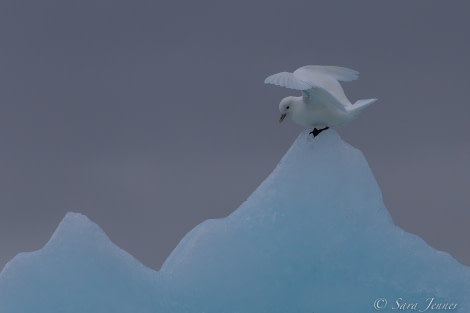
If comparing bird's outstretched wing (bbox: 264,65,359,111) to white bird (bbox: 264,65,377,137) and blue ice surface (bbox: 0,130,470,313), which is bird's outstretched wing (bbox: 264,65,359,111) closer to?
white bird (bbox: 264,65,377,137)

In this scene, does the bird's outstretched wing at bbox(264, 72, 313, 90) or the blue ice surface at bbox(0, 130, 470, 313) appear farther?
the bird's outstretched wing at bbox(264, 72, 313, 90)

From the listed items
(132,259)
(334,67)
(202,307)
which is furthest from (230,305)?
(334,67)

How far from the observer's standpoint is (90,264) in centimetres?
911

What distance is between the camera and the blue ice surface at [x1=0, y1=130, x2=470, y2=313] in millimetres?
9070

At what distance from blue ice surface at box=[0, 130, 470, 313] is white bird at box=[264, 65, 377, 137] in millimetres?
174

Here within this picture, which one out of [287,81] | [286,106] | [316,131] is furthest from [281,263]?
[287,81]

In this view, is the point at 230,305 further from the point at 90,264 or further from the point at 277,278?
the point at 90,264

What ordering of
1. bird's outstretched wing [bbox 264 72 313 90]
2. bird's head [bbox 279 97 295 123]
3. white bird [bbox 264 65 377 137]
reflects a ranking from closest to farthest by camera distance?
bird's outstretched wing [bbox 264 72 313 90] < white bird [bbox 264 65 377 137] < bird's head [bbox 279 97 295 123]

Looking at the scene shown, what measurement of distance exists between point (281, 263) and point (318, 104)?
138cm

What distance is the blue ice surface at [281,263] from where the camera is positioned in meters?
9.07

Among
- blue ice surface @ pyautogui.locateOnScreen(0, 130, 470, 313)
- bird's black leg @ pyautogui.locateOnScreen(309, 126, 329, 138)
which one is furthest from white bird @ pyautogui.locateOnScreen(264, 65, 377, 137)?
blue ice surface @ pyautogui.locateOnScreen(0, 130, 470, 313)

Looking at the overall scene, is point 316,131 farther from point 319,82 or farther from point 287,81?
point 287,81

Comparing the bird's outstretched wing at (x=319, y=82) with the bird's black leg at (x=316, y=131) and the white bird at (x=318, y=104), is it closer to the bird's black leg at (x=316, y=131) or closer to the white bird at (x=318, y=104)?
the white bird at (x=318, y=104)

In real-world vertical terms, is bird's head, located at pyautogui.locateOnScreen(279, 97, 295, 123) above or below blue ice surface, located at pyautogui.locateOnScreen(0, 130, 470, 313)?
above
